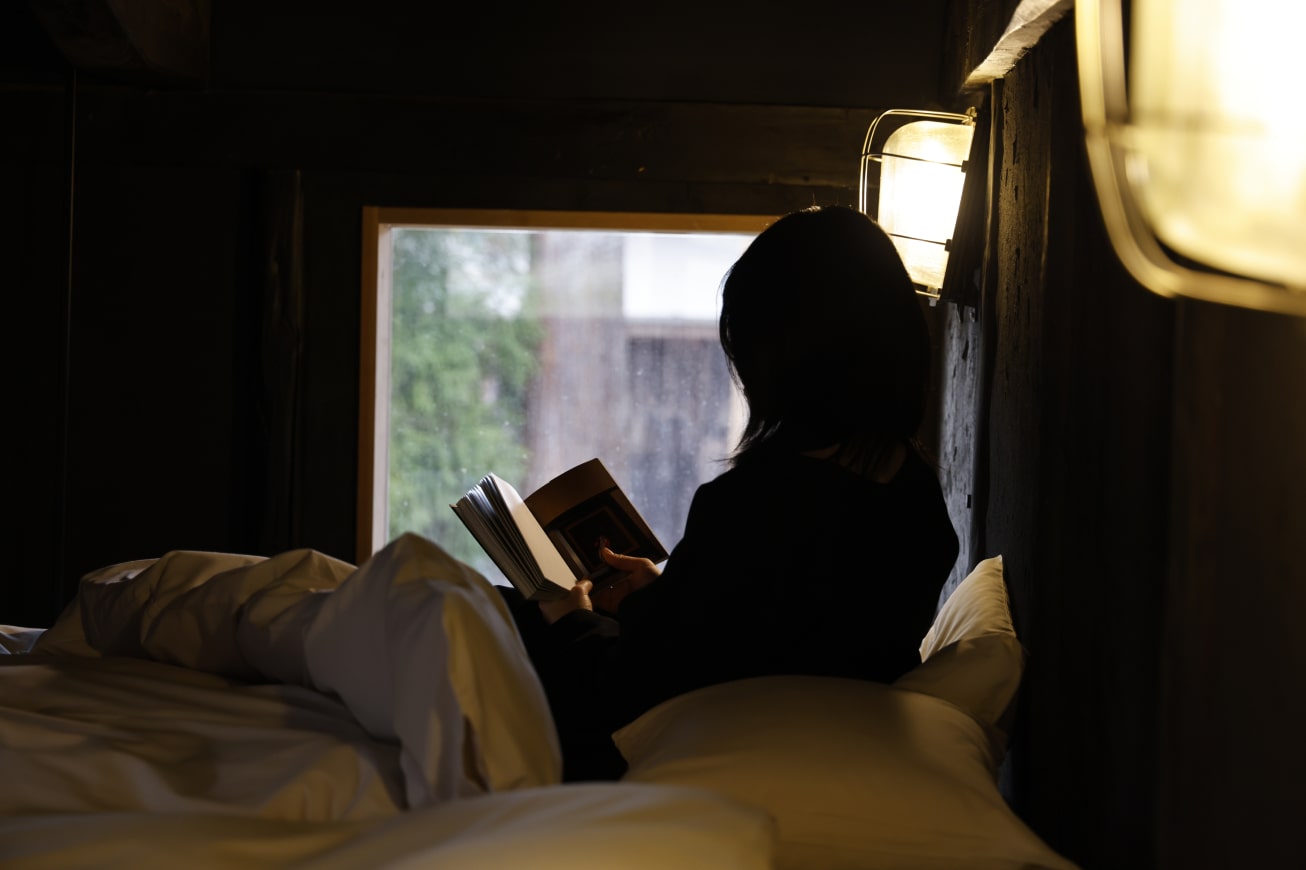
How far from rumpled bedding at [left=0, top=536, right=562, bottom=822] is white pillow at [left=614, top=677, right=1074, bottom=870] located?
0.21 meters

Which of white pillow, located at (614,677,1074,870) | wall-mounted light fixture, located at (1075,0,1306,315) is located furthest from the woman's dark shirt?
wall-mounted light fixture, located at (1075,0,1306,315)

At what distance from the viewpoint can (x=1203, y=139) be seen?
25.8 inches

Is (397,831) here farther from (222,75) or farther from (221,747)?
(222,75)

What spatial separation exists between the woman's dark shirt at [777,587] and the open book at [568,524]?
0.48 metres

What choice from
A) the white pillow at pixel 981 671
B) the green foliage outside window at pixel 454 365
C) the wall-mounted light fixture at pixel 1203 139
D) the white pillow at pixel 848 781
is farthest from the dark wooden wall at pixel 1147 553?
the green foliage outside window at pixel 454 365

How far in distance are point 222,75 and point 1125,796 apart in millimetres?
2671

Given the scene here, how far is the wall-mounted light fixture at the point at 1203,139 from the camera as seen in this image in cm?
63

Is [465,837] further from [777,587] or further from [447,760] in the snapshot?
[777,587]

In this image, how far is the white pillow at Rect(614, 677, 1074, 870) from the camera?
1.07 m

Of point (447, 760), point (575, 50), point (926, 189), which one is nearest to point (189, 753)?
point (447, 760)

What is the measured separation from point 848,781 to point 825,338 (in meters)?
0.59

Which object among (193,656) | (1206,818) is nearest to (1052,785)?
(1206,818)

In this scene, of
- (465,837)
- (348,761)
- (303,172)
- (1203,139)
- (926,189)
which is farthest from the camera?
(303,172)

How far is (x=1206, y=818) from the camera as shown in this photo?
41.5 inches
